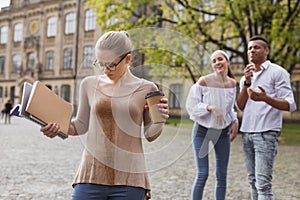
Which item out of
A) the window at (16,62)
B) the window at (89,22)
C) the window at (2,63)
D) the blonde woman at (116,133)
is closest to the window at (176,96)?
the blonde woman at (116,133)

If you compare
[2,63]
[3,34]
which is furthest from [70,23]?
[3,34]

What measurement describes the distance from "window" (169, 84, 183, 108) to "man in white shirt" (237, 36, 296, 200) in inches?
35.3

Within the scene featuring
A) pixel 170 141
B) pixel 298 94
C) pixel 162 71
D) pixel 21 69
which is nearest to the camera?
pixel 170 141

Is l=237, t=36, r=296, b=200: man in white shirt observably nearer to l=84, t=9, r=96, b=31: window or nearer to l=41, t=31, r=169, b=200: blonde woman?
l=41, t=31, r=169, b=200: blonde woman

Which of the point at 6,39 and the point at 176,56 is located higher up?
the point at 6,39

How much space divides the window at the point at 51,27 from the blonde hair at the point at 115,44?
4279 cm

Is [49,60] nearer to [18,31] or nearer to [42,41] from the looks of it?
[42,41]

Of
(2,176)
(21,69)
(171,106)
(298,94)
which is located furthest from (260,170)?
(21,69)

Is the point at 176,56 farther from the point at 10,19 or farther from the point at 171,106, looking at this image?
the point at 10,19

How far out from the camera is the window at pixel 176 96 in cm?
264

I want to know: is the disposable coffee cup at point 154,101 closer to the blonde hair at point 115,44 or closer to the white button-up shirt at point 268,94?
the blonde hair at point 115,44

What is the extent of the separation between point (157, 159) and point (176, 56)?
2.14ft

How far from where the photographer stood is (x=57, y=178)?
6641 mm

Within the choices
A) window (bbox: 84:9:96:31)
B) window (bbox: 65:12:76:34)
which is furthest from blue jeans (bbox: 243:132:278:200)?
window (bbox: 65:12:76:34)
